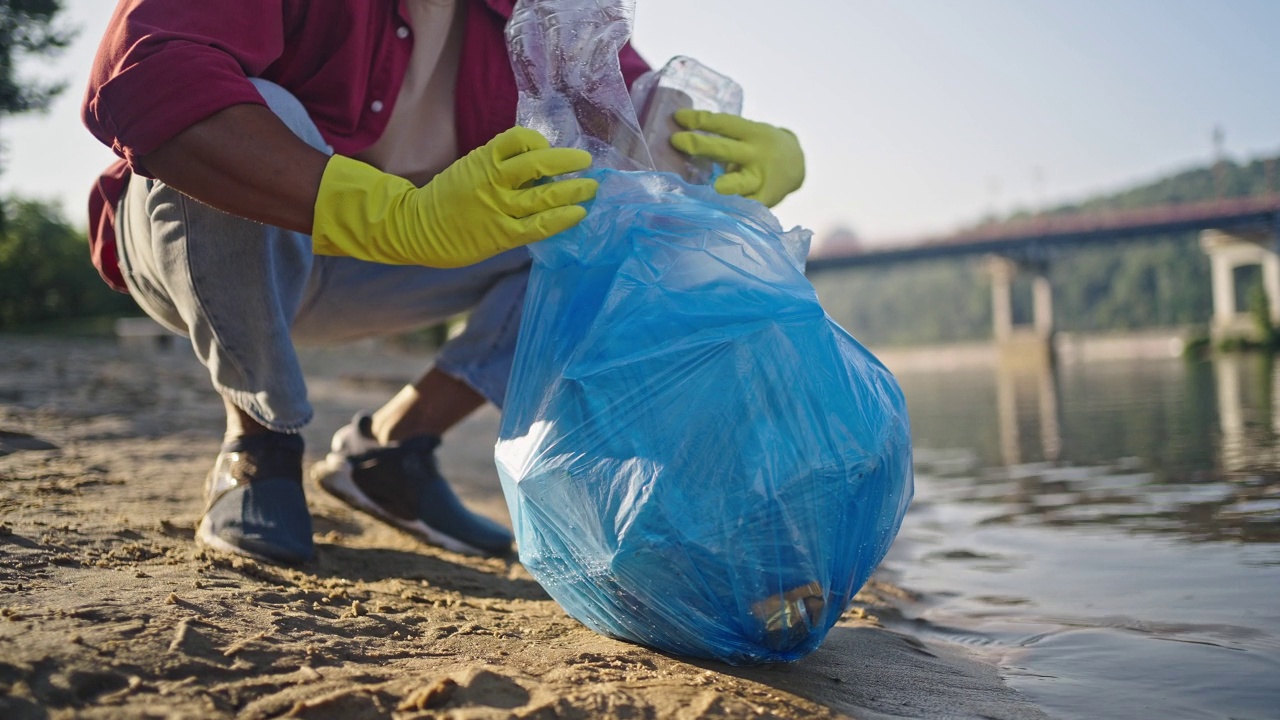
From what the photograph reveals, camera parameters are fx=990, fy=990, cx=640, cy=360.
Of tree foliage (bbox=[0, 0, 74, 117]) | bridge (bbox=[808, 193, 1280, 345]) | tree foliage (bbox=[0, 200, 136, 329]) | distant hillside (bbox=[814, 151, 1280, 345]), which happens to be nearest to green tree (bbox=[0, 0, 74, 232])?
tree foliage (bbox=[0, 0, 74, 117])

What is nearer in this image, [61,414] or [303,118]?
[303,118]

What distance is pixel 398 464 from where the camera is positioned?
219 cm

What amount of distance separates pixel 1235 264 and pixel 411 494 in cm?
4024

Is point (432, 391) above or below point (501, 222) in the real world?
below

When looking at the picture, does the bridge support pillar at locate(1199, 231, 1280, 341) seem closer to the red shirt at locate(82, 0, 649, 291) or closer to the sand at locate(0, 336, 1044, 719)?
the red shirt at locate(82, 0, 649, 291)

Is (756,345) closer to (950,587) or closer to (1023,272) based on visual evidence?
(950,587)

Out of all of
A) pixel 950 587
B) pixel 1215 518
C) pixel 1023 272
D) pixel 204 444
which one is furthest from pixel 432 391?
pixel 1023 272

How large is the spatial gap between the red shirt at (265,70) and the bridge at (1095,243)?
30.4 metres

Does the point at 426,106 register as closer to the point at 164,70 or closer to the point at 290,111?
the point at 290,111

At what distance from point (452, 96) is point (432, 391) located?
0.65 m

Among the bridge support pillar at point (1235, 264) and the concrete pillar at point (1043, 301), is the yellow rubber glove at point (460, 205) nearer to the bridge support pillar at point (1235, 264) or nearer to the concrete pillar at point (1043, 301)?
the bridge support pillar at point (1235, 264)

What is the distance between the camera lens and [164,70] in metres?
1.42

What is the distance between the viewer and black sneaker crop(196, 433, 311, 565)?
1731 millimetres

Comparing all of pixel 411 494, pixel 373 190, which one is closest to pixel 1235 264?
pixel 411 494
